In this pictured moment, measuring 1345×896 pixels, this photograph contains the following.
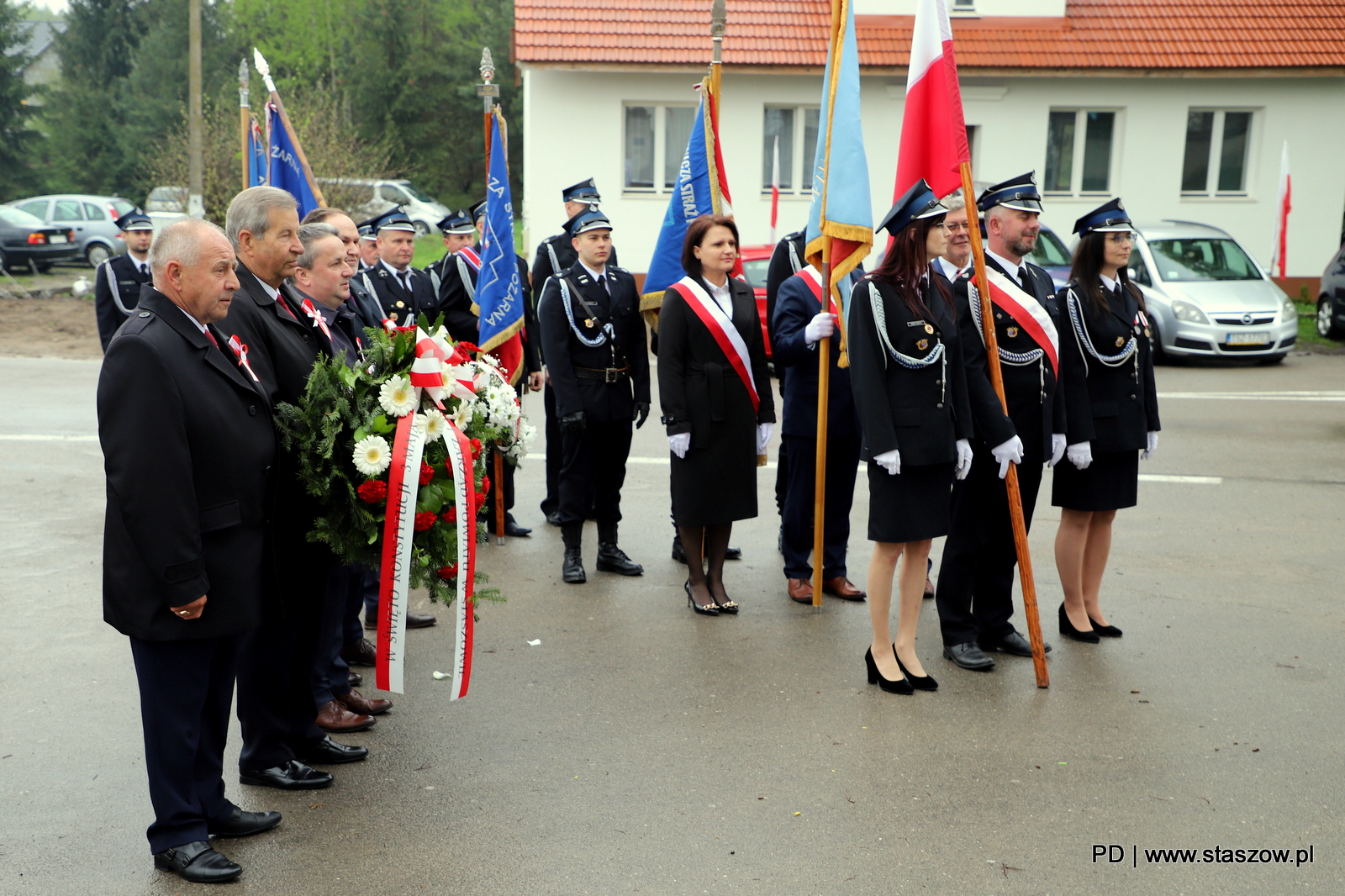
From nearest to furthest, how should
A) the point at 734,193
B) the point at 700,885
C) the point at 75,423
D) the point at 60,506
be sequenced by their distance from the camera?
the point at 700,885 < the point at 60,506 < the point at 75,423 < the point at 734,193

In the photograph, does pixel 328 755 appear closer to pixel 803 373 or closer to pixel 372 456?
pixel 372 456

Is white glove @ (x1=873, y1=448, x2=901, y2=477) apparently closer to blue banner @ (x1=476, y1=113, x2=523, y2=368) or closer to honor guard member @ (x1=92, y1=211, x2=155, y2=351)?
blue banner @ (x1=476, y1=113, x2=523, y2=368)

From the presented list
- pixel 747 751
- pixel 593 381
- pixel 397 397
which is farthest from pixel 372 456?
pixel 593 381

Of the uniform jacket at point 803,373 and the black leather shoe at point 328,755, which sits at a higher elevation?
the uniform jacket at point 803,373

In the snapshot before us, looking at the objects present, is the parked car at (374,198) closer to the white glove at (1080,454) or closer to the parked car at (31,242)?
the parked car at (31,242)

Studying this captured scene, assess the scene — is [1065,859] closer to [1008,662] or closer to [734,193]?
[1008,662]

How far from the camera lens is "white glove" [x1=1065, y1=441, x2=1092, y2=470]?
562 centimetres

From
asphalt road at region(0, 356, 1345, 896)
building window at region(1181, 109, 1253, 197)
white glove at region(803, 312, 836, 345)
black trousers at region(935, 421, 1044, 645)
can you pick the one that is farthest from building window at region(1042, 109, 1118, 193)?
black trousers at region(935, 421, 1044, 645)

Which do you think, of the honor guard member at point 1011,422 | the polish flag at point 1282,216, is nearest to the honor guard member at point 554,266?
the honor guard member at point 1011,422

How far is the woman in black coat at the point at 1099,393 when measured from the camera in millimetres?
5676

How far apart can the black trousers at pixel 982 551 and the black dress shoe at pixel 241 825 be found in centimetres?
320

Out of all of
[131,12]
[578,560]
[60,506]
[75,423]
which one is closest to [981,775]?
[578,560]

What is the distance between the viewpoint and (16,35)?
40250mm

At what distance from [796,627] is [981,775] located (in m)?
1.80
